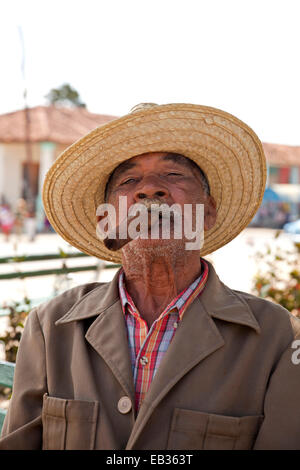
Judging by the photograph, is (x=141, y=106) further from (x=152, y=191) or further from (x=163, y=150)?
(x=152, y=191)

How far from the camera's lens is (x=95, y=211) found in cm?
234

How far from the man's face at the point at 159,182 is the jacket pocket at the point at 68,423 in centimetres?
75

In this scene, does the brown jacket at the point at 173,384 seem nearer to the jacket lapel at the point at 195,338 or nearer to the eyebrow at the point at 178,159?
the jacket lapel at the point at 195,338

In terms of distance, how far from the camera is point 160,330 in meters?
1.88

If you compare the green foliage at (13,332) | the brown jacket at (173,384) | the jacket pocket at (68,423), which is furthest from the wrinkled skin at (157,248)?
the green foliage at (13,332)

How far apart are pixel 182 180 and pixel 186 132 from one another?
0.60 feet

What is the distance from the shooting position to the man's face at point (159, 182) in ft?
6.32

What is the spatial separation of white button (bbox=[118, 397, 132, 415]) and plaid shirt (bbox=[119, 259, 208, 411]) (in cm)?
7

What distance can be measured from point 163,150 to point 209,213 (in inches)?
13.2

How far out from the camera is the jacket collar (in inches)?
71.5

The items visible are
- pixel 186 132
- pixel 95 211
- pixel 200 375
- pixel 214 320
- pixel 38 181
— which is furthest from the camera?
pixel 38 181

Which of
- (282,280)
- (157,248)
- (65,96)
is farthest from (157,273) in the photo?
(65,96)
